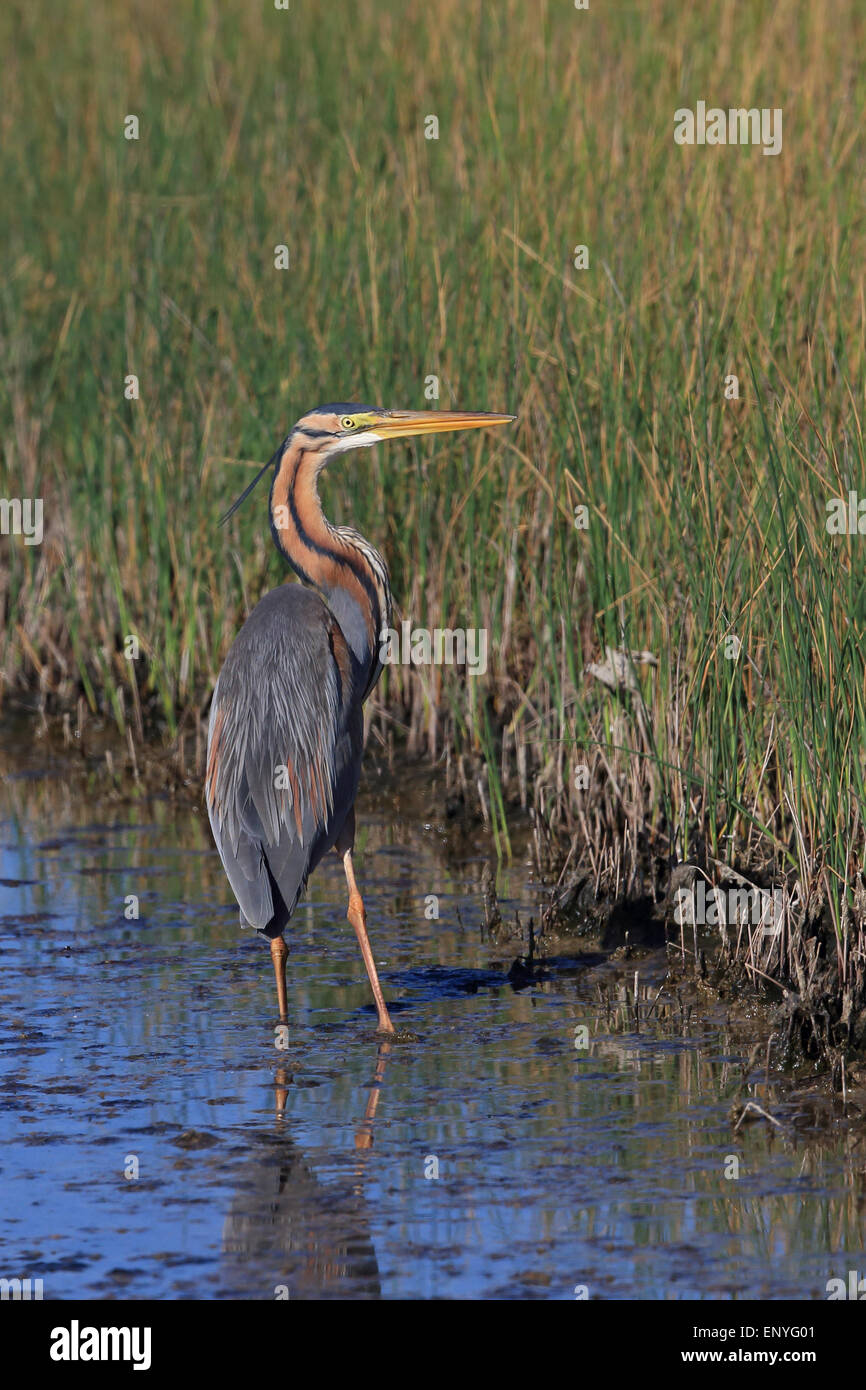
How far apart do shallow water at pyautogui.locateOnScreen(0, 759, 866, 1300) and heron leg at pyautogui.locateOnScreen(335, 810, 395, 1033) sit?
93 mm

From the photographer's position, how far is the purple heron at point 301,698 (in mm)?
5285

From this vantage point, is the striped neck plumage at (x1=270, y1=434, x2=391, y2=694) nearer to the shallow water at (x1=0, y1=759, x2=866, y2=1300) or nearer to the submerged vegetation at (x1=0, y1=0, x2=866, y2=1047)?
the submerged vegetation at (x1=0, y1=0, x2=866, y2=1047)

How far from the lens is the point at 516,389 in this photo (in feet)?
22.4

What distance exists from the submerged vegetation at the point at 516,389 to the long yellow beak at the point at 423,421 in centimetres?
40

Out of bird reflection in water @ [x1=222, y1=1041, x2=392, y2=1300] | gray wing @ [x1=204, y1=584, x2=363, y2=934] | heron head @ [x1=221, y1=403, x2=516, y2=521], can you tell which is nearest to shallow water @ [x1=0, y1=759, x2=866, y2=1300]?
bird reflection in water @ [x1=222, y1=1041, x2=392, y2=1300]

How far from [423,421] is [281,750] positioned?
112 cm

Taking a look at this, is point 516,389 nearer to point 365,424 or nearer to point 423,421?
point 423,421

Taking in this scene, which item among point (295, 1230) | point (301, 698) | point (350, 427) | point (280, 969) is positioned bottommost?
point (295, 1230)

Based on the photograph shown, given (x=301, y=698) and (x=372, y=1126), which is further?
(x=301, y=698)

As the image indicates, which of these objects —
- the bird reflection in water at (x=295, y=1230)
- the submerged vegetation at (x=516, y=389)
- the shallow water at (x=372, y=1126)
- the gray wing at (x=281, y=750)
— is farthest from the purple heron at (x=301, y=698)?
the bird reflection in water at (x=295, y=1230)

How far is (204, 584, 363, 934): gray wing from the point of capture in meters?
5.27

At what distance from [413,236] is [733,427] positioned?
167 cm

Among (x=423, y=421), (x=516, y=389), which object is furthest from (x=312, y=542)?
(x=516, y=389)

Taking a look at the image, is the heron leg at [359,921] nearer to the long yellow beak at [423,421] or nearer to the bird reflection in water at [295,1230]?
the bird reflection in water at [295,1230]
